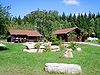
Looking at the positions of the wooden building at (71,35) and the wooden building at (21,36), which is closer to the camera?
the wooden building at (21,36)

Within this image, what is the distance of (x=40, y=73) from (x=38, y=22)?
7789cm

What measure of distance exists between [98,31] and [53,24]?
59.4 ft

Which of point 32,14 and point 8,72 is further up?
point 32,14

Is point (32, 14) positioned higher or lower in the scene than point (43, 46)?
higher

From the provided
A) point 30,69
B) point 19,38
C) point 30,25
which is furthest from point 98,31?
point 30,69

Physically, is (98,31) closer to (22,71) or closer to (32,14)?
(32,14)

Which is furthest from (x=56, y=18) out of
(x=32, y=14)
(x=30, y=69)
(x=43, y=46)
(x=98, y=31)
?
(x=30, y=69)

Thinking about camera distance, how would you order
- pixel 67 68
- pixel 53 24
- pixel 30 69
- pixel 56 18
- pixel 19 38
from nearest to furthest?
pixel 67 68, pixel 30 69, pixel 19 38, pixel 53 24, pixel 56 18

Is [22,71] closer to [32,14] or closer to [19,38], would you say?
[19,38]

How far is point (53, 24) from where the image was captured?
8894 cm

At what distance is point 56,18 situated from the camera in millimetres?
101625

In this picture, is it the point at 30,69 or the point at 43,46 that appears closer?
the point at 30,69

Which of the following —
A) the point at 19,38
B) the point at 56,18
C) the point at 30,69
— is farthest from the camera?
the point at 56,18

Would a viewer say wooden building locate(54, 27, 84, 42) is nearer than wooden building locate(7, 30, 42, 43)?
A: No
